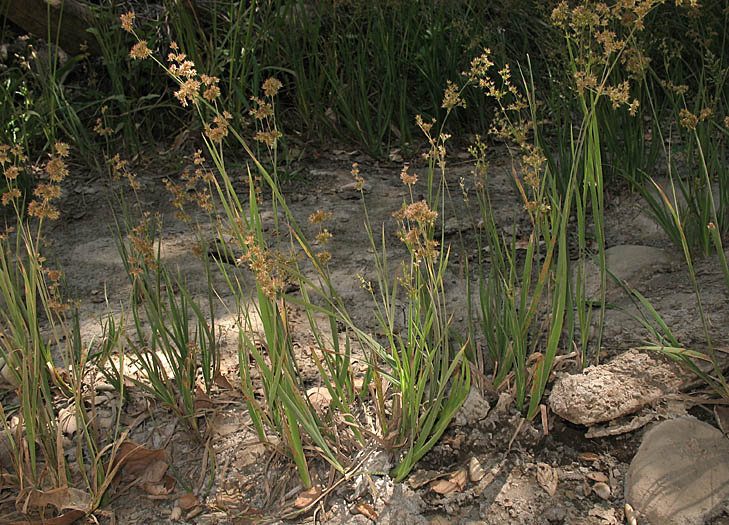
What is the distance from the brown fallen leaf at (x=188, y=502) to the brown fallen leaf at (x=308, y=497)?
0.84 ft

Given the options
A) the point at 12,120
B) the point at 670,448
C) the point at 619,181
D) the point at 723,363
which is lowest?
the point at 670,448

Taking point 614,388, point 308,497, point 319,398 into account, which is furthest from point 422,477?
point 614,388

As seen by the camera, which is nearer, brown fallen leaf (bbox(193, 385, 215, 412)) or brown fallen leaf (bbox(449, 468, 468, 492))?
brown fallen leaf (bbox(449, 468, 468, 492))

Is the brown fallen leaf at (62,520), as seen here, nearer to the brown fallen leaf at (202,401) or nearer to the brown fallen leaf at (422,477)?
the brown fallen leaf at (202,401)

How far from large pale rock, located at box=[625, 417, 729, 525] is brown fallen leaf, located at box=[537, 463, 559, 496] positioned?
0.15 metres

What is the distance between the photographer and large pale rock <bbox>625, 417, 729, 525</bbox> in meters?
1.40

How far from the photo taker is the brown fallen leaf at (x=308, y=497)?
158 cm

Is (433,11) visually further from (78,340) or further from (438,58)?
(78,340)

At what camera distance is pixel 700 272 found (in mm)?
2137

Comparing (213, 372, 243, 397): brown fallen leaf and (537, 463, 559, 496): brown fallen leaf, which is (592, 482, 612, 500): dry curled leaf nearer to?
(537, 463, 559, 496): brown fallen leaf

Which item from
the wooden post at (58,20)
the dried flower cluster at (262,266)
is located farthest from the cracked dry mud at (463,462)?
the wooden post at (58,20)

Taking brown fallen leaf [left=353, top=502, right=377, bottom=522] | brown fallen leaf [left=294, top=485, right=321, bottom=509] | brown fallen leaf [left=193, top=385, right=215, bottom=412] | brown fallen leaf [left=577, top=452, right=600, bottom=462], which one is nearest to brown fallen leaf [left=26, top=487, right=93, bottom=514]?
brown fallen leaf [left=193, top=385, right=215, bottom=412]

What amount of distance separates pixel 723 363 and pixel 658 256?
70 centimetres

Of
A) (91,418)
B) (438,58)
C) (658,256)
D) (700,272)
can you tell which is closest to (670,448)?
(700,272)
